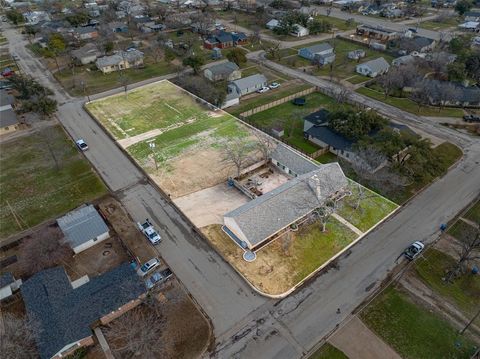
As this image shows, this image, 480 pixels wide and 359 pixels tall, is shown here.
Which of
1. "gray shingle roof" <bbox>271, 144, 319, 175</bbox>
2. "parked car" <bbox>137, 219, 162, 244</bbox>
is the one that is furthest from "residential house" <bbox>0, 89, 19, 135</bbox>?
"gray shingle roof" <bbox>271, 144, 319, 175</bbox>

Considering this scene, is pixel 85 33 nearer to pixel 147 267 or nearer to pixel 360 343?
pixel 147 267

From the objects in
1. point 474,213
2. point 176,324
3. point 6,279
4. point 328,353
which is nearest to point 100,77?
point 6,279

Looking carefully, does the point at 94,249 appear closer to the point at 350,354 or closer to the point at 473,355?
the point at 350,354

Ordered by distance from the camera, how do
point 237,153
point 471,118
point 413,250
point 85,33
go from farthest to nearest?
point 85,33 < point 471,118 < point 237,153 < point 413,250

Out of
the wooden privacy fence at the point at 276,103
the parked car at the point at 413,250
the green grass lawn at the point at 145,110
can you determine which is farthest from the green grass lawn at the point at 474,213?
the green grass lawn at the point at 145,110

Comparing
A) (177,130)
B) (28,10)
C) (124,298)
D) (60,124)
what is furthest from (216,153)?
(28,10)
